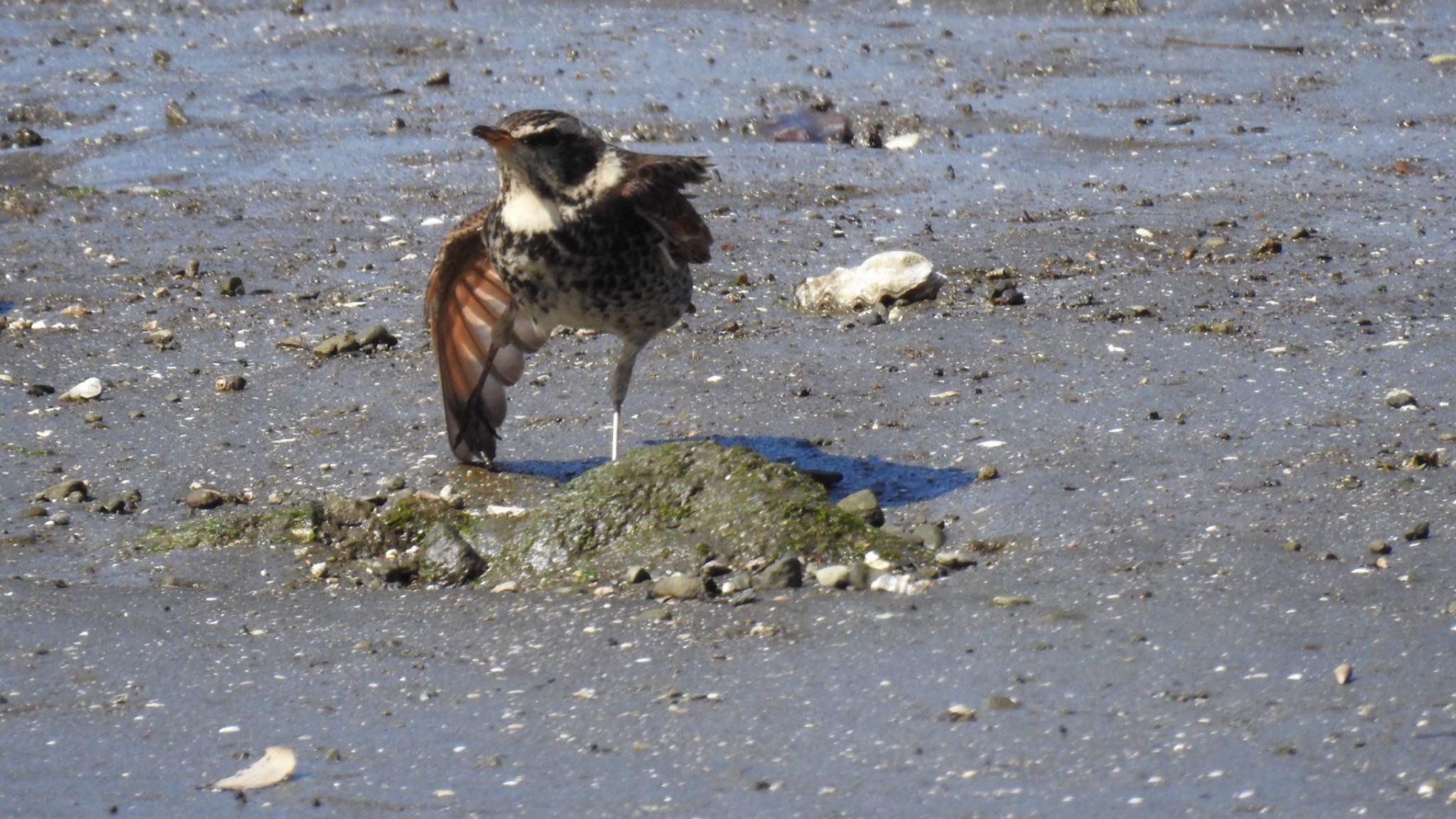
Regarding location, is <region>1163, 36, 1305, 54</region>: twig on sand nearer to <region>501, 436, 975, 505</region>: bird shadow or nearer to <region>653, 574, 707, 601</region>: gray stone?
<region>501, 436, 975, 505</region>: bird shadow

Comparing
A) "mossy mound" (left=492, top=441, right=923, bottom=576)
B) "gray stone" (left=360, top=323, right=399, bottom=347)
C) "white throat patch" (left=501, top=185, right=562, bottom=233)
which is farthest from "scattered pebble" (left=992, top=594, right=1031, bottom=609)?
"gray stone" (left=360, top=323, right=399, bottom=347)

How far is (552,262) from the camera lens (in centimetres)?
586

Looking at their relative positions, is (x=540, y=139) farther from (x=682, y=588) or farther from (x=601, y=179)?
(x=682, y=588)

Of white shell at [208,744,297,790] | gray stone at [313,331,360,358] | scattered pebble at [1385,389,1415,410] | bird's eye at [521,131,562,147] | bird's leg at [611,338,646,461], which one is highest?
bird's eye at [521,131,562,147]

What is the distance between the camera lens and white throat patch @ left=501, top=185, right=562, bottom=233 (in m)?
5.84

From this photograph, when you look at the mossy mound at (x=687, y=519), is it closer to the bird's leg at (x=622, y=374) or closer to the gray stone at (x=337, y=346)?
the bird's leg at (x=622, y=374)

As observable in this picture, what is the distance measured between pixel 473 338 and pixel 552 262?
86 cm

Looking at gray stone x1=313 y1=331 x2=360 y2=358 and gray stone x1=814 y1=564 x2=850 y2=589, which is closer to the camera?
gray stone x1=814 y1=564 x2=850 y2=589

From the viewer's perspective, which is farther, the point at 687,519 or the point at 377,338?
the point at 377,338

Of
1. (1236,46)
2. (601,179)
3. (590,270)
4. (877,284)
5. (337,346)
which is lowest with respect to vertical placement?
(337,346)

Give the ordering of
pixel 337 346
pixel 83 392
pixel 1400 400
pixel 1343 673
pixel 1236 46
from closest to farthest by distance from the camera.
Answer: pixel 1343 673, pixel 1400 400, pixel 83 392, pixel 337 346, pixel 1236 46

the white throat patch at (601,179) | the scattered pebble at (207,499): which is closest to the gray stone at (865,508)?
the white throat patch at (601,179)

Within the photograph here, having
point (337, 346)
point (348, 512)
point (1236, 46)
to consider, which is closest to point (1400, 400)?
point (348, 512)

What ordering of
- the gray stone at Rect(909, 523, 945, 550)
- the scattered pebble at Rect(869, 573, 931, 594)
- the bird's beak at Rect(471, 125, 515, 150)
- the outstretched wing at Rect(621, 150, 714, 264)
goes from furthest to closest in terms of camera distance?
1. the outstretched wing at Rect(621, 150, 714, 264)
2. the bird's beak at Rect(471, 125, 515, 150)
3. the gray stone at Rect(909, 523, 945, 550)
4. the scattered pebble at Rect(869, 573, 931, 594)
